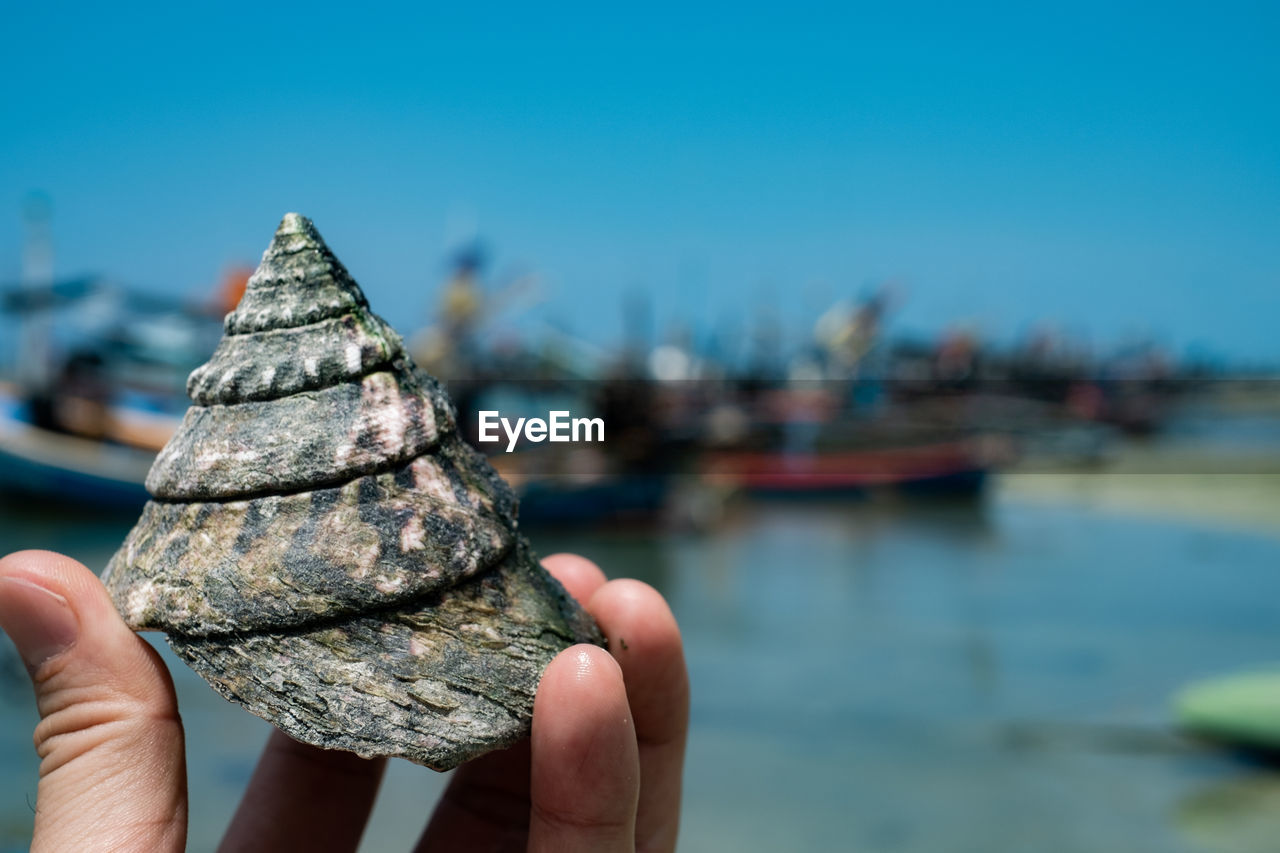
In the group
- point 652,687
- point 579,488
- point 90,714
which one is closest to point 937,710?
point 652,687

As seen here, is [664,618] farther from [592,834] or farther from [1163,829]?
[1163,829]

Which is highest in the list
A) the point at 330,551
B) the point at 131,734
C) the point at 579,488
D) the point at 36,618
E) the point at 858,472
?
the point at 858,472

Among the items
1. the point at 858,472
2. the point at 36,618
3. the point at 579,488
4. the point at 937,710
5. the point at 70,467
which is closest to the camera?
the point at 36,618

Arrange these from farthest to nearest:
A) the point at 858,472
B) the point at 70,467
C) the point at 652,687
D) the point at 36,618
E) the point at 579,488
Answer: the point at 858,472 → the point at 70,467 → the point at 579,488 → the point at 652,687 → the point at 36,618

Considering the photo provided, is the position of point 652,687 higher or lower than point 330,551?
lower

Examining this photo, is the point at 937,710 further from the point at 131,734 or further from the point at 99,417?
the point at 99,417

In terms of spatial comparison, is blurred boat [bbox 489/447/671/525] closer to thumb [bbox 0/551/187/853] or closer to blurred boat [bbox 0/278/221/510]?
blurred boat [bbox 0/278/221/510]

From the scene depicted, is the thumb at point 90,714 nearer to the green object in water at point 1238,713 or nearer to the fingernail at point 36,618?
the fingernail at point 36,618

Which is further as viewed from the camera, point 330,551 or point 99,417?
point 99,417
